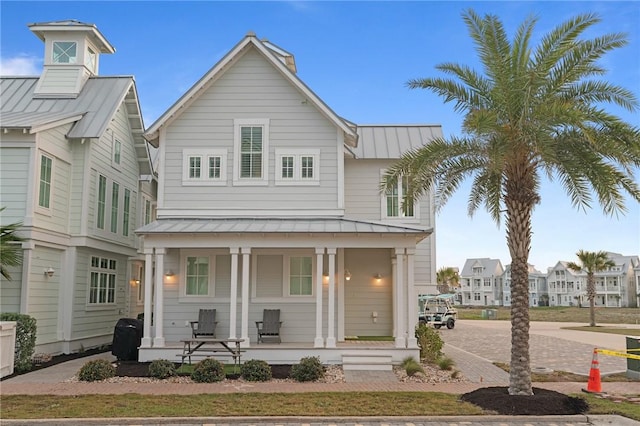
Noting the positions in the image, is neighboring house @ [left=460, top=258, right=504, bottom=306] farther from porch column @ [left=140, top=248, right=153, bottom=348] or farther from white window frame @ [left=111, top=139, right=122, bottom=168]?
porch column @ [left=140, top=248, right=153, bottom=348]

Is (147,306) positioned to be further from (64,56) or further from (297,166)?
(64,56)

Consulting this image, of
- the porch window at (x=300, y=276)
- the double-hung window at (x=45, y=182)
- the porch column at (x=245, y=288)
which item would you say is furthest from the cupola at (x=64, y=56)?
the porch window at (x=300, y=276)

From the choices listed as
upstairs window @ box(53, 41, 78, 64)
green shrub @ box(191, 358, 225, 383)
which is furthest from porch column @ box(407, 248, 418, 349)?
upstairs window @ box(53, 41, 78, 64)

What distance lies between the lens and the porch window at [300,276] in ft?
55.2

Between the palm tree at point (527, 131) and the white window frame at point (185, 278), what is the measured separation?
6921mm

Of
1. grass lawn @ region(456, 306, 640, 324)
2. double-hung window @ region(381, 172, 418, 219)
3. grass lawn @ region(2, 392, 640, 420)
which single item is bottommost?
grass lawn @ region(456, 306, 640, 324)

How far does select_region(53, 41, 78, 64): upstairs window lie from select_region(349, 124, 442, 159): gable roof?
10.6 metres

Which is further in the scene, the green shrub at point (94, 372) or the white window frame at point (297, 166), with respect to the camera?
the white window frame at point (297, 166)

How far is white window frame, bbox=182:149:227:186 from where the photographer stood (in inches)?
677

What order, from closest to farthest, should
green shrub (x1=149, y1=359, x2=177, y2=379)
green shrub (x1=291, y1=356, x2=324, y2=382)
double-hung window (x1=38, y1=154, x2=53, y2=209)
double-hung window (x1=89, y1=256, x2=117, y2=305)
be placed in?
1. green shrub (x1=291, y1=356, x2=324, y2=382)
2. green shrub (x1=149, y1=359, x2=177, y2=379)
3. double-hung window (x1=38, y1=154, x2=53, y2=209)
4. double-hung window (x1=89, y1=256, x2=117, y2=305)

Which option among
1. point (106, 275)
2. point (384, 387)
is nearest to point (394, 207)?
point (384, 387)

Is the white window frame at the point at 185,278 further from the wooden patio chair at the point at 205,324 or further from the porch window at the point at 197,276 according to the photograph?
the wooden patio chair at the point at 205,324

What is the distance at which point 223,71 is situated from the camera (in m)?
17.2

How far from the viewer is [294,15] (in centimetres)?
1716
